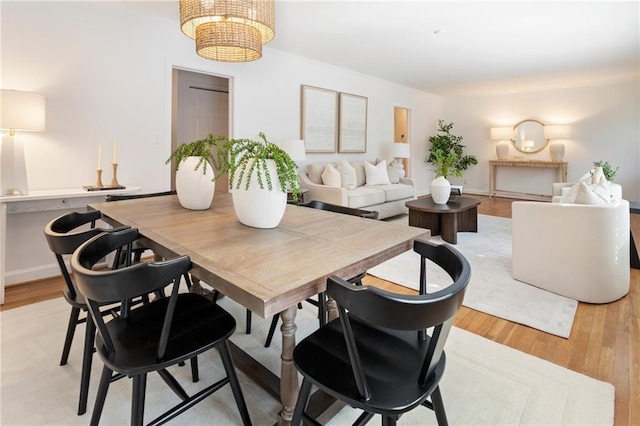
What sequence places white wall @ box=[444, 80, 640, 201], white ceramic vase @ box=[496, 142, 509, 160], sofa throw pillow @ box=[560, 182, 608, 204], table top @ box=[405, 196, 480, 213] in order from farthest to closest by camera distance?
white ceramic vase @ box=[496, 142, 509, 160] → white wall @ box=[444, 80, 640, 201] → table top @ box=[405, 196, 480, 213] → sofa throw pillow @ box=[560, 182, 608, 204]

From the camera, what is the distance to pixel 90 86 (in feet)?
10.0

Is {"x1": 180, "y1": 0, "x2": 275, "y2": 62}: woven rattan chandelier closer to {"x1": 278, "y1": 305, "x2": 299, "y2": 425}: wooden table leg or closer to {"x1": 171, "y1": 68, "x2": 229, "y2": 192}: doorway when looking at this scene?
{"x1": 278, "y1": 305, "x2": 299, "y2": 425}: wooden table leg

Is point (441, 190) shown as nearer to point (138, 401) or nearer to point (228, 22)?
point (228, 22)

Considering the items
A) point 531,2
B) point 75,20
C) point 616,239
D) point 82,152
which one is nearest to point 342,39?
point 531,2

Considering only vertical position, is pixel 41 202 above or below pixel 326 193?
below

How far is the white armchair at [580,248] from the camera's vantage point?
92.5 inches

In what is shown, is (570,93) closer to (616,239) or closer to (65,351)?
(616,239)

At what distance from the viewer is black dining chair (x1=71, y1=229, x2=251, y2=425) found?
3.05 ft

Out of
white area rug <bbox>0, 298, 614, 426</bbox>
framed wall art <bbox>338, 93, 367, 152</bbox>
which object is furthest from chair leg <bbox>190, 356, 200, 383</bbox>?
framed wall art <bbox>338, 93, 367, 152</bbox>

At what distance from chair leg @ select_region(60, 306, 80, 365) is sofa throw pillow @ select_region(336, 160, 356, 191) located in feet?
12.4

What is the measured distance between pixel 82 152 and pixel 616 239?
14.3 feet

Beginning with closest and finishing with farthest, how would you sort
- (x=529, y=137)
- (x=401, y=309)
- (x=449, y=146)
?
(x=401, y=309) → (x=529, y=137) → (x=449, y=146)

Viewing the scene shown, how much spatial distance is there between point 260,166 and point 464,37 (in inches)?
146

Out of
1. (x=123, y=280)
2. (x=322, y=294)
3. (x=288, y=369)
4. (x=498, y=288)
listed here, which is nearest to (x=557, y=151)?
(x=498, y=288)
